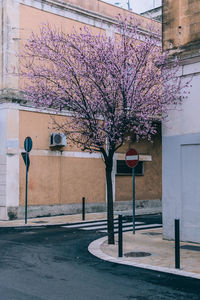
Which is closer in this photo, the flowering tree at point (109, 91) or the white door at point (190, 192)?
the white door at point (190, 192)

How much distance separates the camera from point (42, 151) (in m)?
19.5

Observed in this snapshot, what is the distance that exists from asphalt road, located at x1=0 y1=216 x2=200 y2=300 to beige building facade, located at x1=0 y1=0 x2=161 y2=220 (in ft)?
26.1

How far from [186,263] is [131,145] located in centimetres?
1429

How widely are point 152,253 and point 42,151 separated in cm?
1048

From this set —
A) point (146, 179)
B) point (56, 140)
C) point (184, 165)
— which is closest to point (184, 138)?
point (184, 165)

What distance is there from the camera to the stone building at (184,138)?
11602 mm

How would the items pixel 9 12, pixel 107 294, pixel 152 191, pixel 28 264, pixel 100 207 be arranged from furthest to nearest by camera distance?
pixel 152 191 < pixel 100 207 < pixel 9 12 < pixel 28 264 < pixel 107 294

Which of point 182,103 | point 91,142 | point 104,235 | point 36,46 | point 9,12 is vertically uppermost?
point 9,12

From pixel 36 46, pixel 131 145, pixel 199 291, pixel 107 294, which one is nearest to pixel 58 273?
pixel 107 294

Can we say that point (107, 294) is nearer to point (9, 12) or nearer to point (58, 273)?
point (58, 273)

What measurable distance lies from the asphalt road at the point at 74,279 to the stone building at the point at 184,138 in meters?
2.91

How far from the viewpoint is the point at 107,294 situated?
20.9 ft

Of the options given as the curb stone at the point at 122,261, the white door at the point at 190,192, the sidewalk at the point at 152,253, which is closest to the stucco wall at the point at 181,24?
the white door at the point at 190,192

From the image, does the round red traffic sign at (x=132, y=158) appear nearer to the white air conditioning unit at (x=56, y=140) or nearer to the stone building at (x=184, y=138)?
the stone building at (x=184, y=138)
